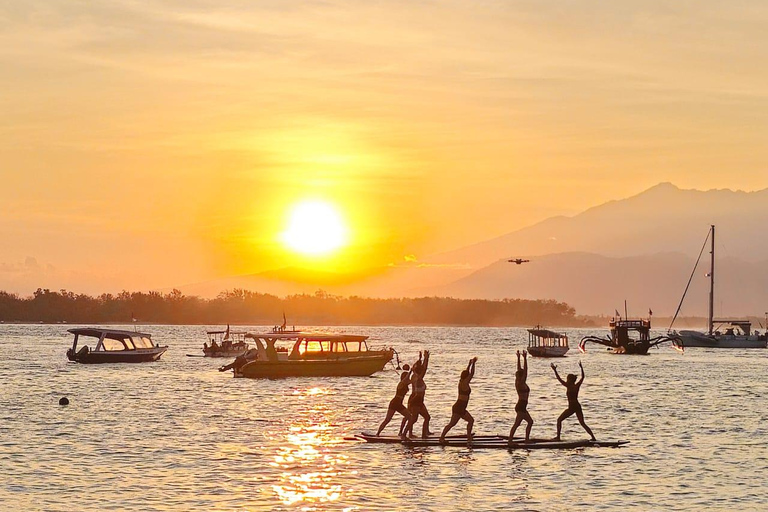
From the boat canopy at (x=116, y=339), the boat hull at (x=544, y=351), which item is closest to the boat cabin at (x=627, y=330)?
the boat hull at (x=544, y=351)

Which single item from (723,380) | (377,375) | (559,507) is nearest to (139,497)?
(559,507)

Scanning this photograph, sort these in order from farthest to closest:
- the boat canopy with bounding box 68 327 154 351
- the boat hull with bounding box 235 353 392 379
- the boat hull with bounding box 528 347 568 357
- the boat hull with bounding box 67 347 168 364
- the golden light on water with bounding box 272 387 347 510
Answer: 1. the boat hull with bounding box 528 347 568 357
2. the boat hull with bounding box 67 347 168 364
3. the boat canopy with bounding box 68 327 154 351
4. the boat hull with bounding box 235 353 392 379
5. the golden light on water with bounding box 272 387 347 510

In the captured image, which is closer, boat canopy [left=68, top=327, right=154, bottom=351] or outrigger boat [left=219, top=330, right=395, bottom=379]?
outrigger boat [left=219, top=330, right=395, bottom=379]

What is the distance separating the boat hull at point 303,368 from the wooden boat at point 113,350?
2278 centimetres

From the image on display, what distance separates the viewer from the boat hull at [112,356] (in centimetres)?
10906

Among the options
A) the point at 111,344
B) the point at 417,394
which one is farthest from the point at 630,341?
the point at 417,394

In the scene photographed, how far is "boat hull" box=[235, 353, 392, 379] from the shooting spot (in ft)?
289

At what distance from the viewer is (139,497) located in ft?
102

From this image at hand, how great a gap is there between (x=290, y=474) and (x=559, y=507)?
900 centimetres

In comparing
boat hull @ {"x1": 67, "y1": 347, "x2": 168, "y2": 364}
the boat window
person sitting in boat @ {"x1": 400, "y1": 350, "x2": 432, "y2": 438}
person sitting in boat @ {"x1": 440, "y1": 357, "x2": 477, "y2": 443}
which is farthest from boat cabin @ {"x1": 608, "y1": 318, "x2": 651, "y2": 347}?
person sitting in boat @ {"x1": 440, "y1": 357, "x2": 477, "y2": 443}

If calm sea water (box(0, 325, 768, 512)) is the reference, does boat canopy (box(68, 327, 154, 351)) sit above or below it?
above

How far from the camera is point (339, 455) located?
3912 cm

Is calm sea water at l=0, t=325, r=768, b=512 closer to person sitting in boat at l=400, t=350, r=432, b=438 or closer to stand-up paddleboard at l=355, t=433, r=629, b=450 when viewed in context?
stand-up paddleboard at l=355, t=433, r=629, b=450

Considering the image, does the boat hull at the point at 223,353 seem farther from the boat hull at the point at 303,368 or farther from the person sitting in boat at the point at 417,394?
the person sitting in boat at the point at 417,394
